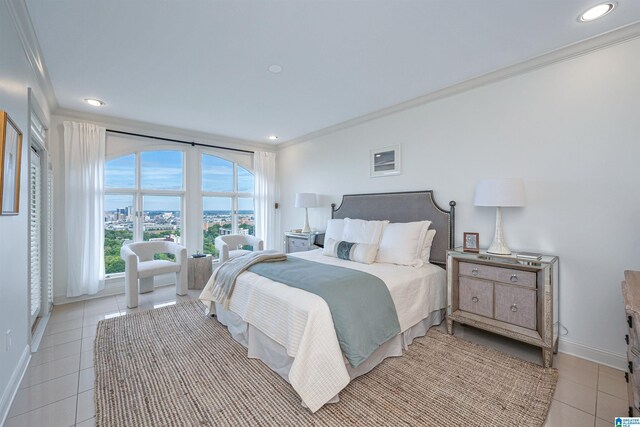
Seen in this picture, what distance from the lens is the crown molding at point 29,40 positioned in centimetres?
187

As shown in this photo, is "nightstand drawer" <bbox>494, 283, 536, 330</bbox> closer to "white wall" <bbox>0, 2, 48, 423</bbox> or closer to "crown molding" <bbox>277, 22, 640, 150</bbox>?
"crown molding" <bbox>277, 22, 640, 150</bbox>

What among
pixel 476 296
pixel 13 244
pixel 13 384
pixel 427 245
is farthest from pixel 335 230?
pixel 13 384

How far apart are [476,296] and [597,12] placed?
2349mm

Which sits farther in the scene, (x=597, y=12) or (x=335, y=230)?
(x=335, y=230)

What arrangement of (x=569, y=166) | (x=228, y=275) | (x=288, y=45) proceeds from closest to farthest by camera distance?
(x=288, y=45)
(x=569, y=166)
(x=228, y=275)

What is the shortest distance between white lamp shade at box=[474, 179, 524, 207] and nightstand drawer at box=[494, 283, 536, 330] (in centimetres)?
73

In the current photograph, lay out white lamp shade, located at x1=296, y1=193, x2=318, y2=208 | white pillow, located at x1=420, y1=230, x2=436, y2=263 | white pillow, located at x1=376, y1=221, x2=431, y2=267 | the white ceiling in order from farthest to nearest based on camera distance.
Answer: white lamp shade, located at x1=296, y1=193, x2=318, y2=208 → white pillow, located at x1=420, y1=230, x2=436, y2=263 → white pillow, located at x1=376, y1=221, x2=431, y2=267 → the white ceiling

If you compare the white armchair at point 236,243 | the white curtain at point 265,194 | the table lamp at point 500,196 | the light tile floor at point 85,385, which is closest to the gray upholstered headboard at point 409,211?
the table lamp at point 500,196

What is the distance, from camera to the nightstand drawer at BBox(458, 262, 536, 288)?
237 cm

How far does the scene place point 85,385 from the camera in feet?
6.81

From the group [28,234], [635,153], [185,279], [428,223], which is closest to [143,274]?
[185,279]

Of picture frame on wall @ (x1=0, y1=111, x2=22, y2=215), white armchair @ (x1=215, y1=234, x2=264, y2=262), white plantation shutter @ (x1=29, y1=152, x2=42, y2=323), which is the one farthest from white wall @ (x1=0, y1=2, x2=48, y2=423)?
white armchair @ (x1=215, y1=234, x2=264, y2=262)

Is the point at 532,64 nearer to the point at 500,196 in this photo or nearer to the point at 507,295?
the point at 500,196

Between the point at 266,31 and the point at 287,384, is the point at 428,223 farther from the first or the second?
the point at 266,31
